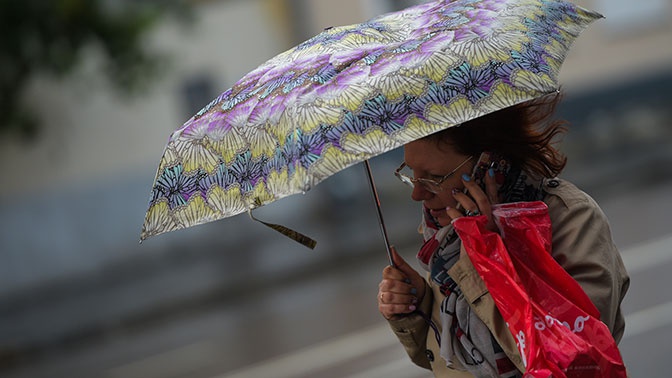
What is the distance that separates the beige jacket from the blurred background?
473cm

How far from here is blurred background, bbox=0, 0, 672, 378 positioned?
9.67 meters

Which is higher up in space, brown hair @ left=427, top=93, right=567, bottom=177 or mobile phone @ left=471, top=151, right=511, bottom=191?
brown hair @ left=427, top=93, right=567, bottom=177

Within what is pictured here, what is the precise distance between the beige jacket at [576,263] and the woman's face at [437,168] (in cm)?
18

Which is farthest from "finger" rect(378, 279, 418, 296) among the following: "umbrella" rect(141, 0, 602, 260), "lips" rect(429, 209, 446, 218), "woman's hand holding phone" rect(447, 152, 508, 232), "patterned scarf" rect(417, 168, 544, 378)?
"umbrella" rect(141, 0, 602, 260)

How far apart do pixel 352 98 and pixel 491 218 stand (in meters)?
0.51

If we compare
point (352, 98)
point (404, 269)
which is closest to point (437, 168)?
point (404, 269)

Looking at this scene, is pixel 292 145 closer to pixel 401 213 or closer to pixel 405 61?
pixel 405 61

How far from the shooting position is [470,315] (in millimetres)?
2348

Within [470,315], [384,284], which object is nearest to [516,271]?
[470,315]

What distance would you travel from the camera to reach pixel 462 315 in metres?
2.37

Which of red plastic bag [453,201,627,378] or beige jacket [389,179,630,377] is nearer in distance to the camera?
red plastic bag [453,201,627,378]

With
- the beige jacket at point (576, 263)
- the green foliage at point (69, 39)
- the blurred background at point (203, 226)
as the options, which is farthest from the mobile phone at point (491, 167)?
the green foliage at point (69, 39)

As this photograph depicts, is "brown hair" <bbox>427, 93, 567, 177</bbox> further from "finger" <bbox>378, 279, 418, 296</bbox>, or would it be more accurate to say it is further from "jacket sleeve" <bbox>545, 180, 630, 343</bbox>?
"finger" <bbox>378, 279, 418, 296</bbox>

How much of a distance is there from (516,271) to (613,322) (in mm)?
285
